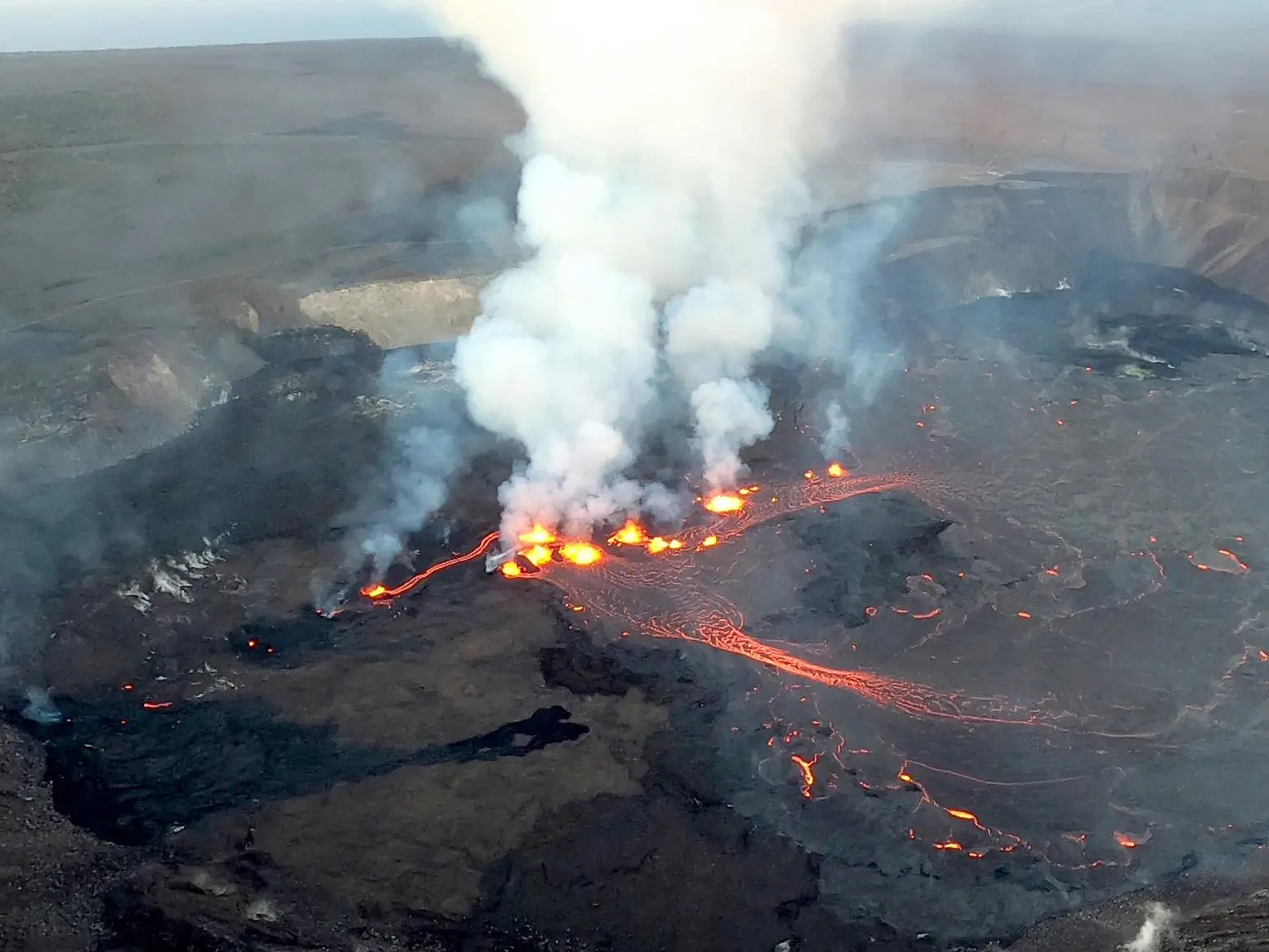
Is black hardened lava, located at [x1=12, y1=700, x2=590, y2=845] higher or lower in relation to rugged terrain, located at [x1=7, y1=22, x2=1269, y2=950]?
lower

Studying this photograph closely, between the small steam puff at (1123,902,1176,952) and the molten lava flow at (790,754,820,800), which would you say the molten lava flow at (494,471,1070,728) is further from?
the small steam puff at (1123,902,1176,952)

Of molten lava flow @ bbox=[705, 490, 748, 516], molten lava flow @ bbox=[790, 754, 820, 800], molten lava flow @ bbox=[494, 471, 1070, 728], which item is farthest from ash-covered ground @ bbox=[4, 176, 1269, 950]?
molten lava flow @ bbox=[705, 490, 748, 516]

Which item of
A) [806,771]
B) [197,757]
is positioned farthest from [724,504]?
[197,757]

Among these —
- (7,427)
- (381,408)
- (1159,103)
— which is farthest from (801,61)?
(1159,103)

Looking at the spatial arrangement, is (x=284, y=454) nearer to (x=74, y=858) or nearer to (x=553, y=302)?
(x=553, y=302)

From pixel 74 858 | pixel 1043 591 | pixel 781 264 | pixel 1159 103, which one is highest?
pixel 1159 103

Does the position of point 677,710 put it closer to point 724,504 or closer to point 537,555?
point 537,555
